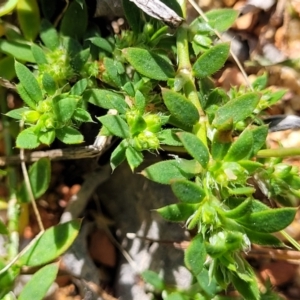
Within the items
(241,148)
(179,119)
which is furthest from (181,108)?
(241,148)

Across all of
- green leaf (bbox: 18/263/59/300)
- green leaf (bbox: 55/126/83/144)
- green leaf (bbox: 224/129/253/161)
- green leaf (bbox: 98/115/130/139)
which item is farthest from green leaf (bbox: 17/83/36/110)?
green leaf (bbox: 224/129/253/161)

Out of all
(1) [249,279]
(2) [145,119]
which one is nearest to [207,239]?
(1) [249,279]

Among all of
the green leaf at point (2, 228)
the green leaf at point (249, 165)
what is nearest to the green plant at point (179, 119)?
the green leaf at point (249, 165)

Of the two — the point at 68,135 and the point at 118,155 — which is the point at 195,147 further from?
the point at 68,135

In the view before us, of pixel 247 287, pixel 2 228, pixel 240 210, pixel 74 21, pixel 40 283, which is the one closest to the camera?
pixel 240 210

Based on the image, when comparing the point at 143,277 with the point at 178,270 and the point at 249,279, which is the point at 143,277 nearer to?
the point at 178,270

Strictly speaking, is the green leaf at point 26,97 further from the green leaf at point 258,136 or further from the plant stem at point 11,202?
the green leaf at point 258,136
